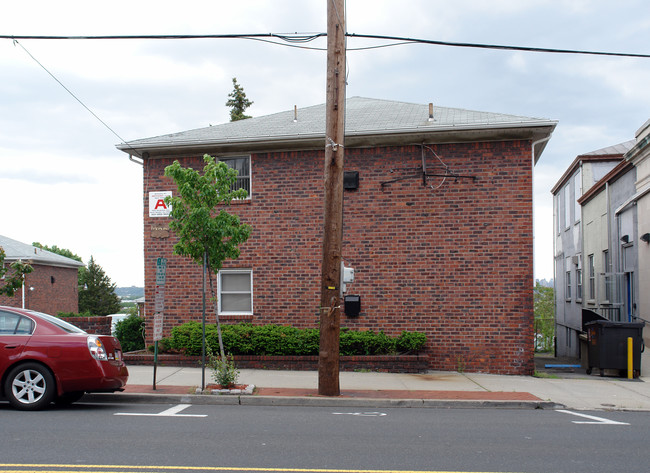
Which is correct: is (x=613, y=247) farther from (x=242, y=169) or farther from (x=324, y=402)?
(x=324, y=402)

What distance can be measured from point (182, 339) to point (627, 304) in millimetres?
14340

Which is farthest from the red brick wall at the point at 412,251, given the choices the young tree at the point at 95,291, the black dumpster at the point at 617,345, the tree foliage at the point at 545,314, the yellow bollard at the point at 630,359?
the young tree at the point at 95,291

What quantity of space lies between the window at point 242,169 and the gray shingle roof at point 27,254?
17.1 m

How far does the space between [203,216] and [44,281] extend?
24024 millimetres

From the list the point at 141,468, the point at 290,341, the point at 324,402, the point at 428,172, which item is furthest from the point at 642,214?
the point at 141,468

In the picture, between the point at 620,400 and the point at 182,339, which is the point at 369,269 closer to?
the point at 182,339

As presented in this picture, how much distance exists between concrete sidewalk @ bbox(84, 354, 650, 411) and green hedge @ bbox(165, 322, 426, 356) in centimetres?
55

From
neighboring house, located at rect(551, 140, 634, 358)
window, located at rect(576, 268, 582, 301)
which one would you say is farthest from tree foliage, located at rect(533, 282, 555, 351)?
window, located at rect(576, 268, 582, 301)

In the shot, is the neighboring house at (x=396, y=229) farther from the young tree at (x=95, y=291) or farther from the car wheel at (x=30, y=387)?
the young tree at (x=95, y=291)

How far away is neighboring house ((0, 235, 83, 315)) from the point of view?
28.9 metres

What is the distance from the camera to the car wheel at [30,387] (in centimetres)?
848

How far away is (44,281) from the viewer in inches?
1222

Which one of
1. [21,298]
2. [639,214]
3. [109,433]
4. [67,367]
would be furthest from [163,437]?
[21,298]

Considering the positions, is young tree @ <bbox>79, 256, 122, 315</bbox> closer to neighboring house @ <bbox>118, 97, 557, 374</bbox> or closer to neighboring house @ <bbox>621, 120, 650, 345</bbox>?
neighboring house @ <bbox>118, 97, 557, 374</bbox>
